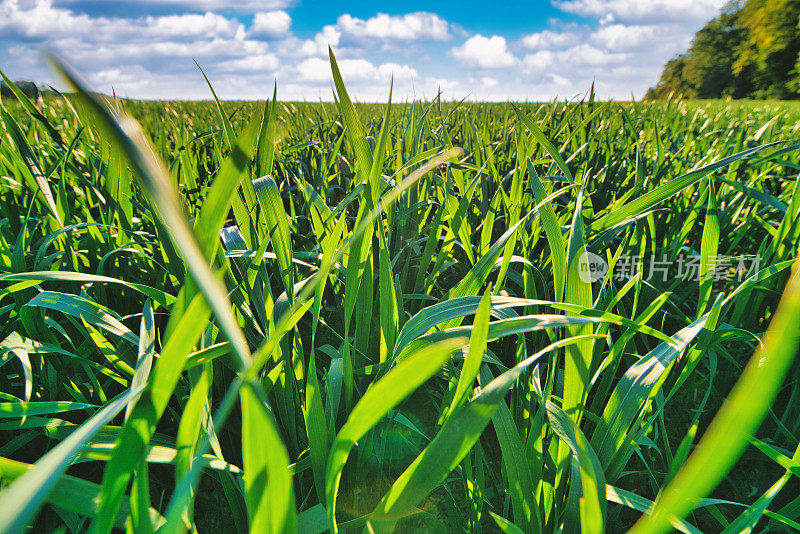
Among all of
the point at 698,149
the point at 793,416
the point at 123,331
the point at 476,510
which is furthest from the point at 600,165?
the point at 123,331

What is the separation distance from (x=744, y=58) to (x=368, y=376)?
36220mm

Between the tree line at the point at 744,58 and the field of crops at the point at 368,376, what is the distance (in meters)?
25.9

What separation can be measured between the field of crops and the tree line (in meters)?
25.9

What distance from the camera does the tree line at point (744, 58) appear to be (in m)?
23.9

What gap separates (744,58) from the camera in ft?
88.0

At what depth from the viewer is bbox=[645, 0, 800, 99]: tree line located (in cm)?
2388

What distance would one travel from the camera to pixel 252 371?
0.67 feet
